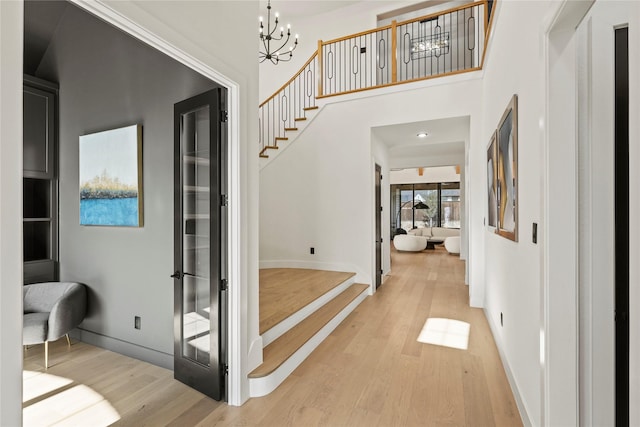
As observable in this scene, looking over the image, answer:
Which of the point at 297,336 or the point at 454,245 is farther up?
the point at 454,245

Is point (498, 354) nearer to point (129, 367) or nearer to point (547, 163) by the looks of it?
point (547, 163)

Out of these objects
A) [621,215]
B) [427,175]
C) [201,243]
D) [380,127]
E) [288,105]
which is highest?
[288,105]

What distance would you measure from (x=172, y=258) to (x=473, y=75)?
4.63 meters

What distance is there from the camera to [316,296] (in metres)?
3.98

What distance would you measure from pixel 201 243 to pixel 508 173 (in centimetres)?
249

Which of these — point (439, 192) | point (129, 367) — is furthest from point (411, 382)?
point (439, 192)

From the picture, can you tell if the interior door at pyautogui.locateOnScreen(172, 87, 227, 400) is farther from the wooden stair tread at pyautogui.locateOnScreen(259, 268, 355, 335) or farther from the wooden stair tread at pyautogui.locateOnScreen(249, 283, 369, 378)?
the wooden stair tread at pyautogui.locateOnScreen(259, 268, 355, 335)

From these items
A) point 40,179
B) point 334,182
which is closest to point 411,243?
point 334,182

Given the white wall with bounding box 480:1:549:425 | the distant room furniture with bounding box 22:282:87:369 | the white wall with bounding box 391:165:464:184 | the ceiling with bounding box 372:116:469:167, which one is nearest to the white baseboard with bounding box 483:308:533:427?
the white wall with bounding box 480:1:549:425

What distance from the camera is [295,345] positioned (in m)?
2.90

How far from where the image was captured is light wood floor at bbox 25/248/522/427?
6.98ft

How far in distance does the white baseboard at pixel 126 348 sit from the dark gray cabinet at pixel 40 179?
0.82 m

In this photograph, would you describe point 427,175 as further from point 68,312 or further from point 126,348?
point 68,312
